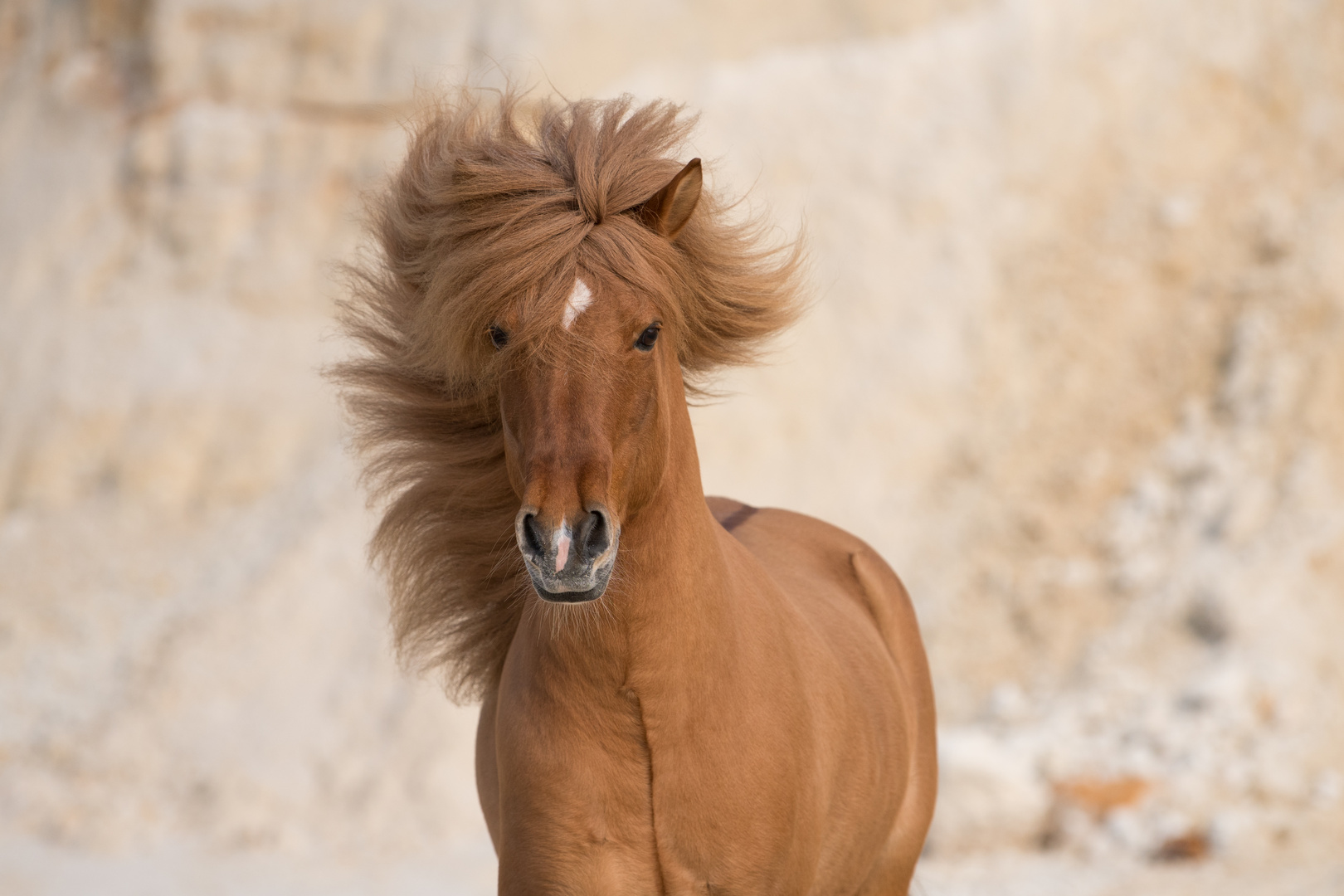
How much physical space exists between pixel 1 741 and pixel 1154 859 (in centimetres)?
778

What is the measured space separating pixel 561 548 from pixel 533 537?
0.07 m

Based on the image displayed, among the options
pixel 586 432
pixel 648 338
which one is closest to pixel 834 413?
pixel 648 338

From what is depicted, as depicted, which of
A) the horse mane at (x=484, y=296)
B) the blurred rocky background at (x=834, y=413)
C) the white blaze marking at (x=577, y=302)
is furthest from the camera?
the blurred rocky background at (x=834, y=413)

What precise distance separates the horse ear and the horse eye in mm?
235

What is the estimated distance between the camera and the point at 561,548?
2.40m

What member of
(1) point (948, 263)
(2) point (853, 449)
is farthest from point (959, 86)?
(2) point (853, 449)

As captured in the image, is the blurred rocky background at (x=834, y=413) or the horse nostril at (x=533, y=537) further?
the blurred rocky background at (x=834, y=413)

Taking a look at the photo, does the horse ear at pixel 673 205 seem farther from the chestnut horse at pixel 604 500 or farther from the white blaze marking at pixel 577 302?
the white blaze marking at pixel 577 302

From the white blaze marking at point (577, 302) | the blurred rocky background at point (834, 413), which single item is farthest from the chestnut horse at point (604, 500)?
the blurred rocky background at point (834, 413)

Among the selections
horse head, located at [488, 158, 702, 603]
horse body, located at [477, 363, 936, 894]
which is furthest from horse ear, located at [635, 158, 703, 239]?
horse body, located at [477, 363, 936, 894]

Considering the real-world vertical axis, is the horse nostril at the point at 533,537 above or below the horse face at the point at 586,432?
below

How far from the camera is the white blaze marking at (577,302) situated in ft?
8.58

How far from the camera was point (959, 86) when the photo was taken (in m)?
11.5

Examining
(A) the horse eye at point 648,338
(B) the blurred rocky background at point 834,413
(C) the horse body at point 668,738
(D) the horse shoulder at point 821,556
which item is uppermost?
(B) the blurred rocky background at point 834,413
